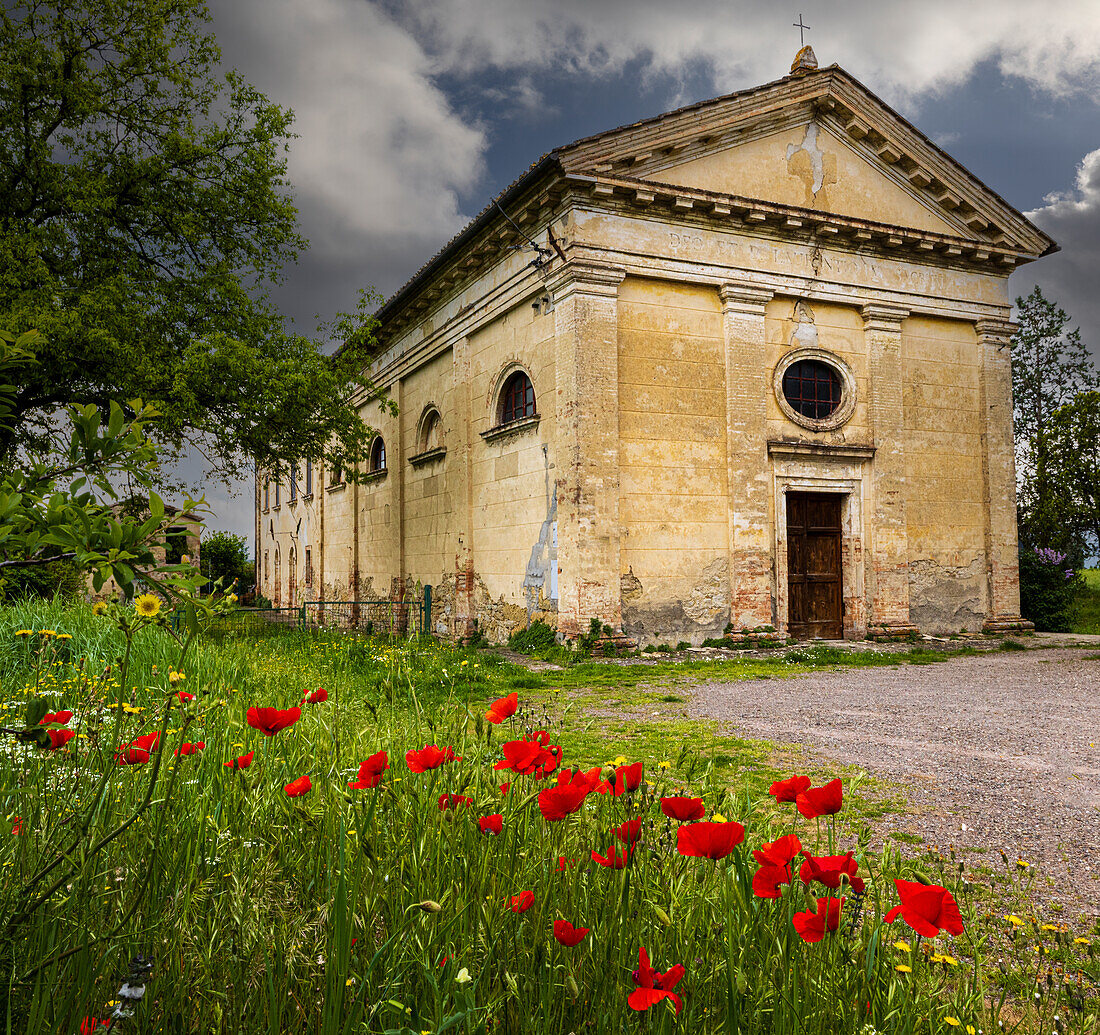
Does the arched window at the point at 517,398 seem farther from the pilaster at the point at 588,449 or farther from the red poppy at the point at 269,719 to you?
the red poppy at the point at 269,719

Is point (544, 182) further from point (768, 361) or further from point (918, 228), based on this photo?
point (918, 228)

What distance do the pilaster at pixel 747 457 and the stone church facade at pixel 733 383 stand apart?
1.6 inches

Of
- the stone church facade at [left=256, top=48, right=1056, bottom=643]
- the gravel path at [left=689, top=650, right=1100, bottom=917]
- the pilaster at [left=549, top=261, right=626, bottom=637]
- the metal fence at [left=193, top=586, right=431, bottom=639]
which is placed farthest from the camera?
the metal fence at [left=193, top=586, right=431, bottom=639]

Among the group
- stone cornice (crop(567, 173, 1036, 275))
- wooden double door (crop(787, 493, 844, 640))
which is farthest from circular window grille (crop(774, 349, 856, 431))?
stone cornice (crop(567, 173, 1036, 275))

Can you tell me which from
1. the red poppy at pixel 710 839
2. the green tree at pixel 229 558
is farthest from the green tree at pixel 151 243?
the green tree at pixel 229 558

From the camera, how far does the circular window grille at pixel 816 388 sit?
13.3 metres

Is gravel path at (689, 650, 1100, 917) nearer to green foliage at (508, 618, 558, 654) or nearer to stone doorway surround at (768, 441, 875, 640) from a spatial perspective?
stone doorway surround at (768, 441, 875, 640)

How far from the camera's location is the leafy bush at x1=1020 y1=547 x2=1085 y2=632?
1570 centimetres

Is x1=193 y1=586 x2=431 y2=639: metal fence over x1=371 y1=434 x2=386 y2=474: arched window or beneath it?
beneath

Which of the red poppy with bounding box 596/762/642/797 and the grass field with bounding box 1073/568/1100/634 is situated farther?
the grass field with bounding box 1073/568/1100/634

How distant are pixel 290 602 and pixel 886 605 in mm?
20580

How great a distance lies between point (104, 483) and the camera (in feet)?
4.78

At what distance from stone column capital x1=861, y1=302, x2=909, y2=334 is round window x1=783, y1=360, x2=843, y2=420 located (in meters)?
1.15

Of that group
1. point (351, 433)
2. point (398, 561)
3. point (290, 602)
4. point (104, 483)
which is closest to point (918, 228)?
point (351, 433)
